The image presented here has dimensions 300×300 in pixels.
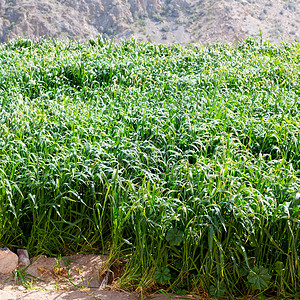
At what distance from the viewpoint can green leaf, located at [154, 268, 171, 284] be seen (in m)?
2.57

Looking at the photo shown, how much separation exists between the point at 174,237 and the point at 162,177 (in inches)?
30.2

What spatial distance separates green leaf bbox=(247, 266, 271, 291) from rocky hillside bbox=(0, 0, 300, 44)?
33877 millimetres

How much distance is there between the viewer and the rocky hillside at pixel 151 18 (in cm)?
3688

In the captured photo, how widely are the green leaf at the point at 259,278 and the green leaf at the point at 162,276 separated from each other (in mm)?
488

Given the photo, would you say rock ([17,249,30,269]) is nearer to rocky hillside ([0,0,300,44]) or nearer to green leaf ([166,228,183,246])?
green leaf ([166,228,183,246])

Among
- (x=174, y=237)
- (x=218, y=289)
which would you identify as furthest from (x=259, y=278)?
(x=174, y=237)

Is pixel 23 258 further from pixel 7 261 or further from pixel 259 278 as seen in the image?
pixel 259 278

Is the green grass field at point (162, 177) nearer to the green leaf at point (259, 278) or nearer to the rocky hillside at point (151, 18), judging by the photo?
the green leaf at point (259, 278)

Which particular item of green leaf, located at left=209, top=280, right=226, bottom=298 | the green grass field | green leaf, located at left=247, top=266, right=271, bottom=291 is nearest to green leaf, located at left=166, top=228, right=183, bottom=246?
the green grass field

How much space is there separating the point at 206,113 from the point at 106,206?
164cm

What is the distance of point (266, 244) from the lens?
2.59 m

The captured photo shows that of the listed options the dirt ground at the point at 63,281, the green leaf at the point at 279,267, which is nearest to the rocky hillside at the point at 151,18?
the dirt ground at the point at 63,281

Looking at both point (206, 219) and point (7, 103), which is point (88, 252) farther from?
point (7, 103)

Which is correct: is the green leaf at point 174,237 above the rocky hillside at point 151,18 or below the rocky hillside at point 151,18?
below
